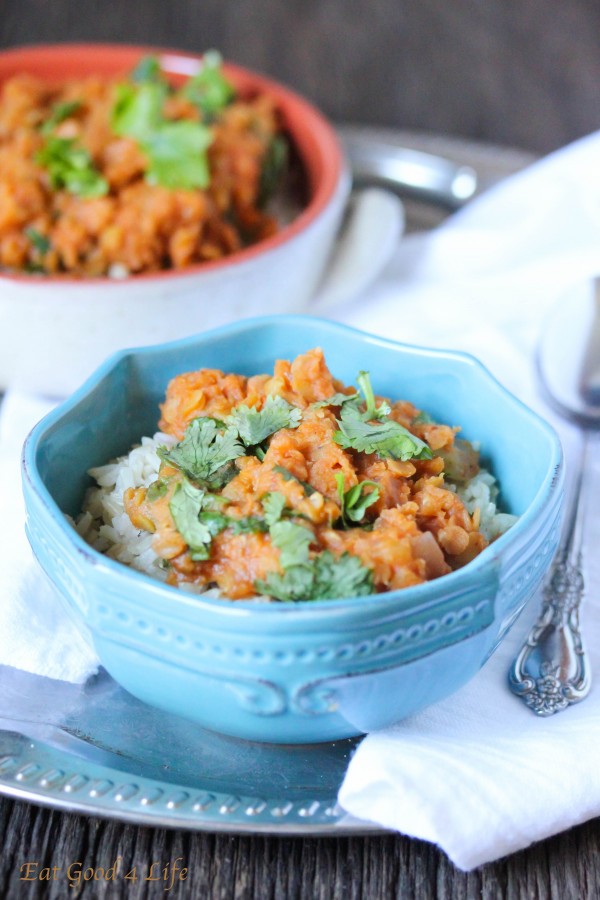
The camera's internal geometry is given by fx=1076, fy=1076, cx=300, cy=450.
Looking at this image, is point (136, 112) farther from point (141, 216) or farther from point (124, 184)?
point (141, 216)

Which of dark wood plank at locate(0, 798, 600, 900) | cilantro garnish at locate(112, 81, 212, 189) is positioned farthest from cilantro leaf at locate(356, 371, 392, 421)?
cilantro garnish at locate(112, 81, 212, 189)

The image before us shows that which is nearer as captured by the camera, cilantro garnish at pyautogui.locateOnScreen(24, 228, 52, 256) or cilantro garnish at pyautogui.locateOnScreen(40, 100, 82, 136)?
cilantro garnish at pyautogui.locateOnScreen(24, 228, 52, 256)

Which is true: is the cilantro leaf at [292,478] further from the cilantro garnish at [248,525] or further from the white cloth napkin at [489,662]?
the white cloth napkin at [489,662]

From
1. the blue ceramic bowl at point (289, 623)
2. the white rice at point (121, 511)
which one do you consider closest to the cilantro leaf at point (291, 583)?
the blue ceramic bowl at point (289, 623)

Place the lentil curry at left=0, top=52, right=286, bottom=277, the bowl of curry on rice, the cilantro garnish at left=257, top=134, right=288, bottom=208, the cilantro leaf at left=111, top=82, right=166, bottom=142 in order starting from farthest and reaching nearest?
1. the cilantro garnish at left=257, top=134, right=288, bottom=208
2. the cilantro leaf at left=111, top=82, right=166, bottom=142
3. the lentil curry at left=0, top=52, right=286, bottom=277
4. the bowl of curry on rice

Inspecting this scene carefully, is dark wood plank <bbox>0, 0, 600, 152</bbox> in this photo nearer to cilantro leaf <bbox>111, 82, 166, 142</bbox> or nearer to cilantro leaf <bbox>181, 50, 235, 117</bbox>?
cilantro leaf <bbox>181, 50, 235, 117</bbox>

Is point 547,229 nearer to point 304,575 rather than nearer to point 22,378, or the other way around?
point 22,378
